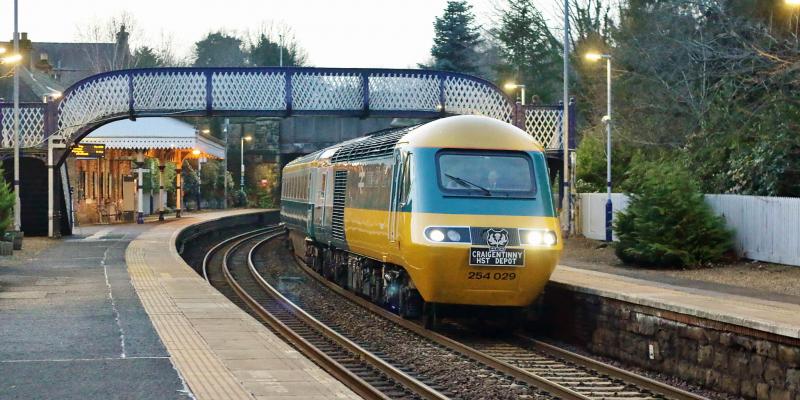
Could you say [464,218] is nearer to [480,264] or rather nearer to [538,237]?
[480,264]

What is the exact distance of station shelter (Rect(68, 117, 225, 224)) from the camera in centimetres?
4659

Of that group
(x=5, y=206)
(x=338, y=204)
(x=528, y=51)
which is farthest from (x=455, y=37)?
(x=338, y=204)

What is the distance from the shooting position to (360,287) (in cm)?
2178

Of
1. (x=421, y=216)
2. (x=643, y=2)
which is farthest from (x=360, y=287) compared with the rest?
(x=643, y=2)

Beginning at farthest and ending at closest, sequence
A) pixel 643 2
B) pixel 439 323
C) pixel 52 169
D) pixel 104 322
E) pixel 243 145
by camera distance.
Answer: pixel 243 145 → pixel 643 2 → pixel 52 169 → pixel 439 323 → pixel 104 322

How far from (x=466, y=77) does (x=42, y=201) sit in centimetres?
1470

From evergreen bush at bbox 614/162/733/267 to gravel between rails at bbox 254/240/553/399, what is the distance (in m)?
7.95

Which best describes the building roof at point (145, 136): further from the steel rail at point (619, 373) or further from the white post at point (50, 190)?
the steel rail at point (619, 373)

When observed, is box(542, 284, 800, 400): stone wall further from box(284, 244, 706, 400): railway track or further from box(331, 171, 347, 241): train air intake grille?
box(331, 171, 347, 241): train air intake grille

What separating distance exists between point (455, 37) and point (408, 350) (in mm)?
57739

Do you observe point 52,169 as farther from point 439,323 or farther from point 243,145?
point 243,145

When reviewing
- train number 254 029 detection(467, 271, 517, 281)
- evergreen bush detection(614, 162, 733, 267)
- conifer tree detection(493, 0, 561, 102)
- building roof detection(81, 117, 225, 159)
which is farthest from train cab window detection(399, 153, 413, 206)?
conifer tree detection(493, 0, 561, 102)

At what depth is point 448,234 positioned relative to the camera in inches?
610

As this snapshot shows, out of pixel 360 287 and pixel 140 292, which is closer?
pixel 140 292
